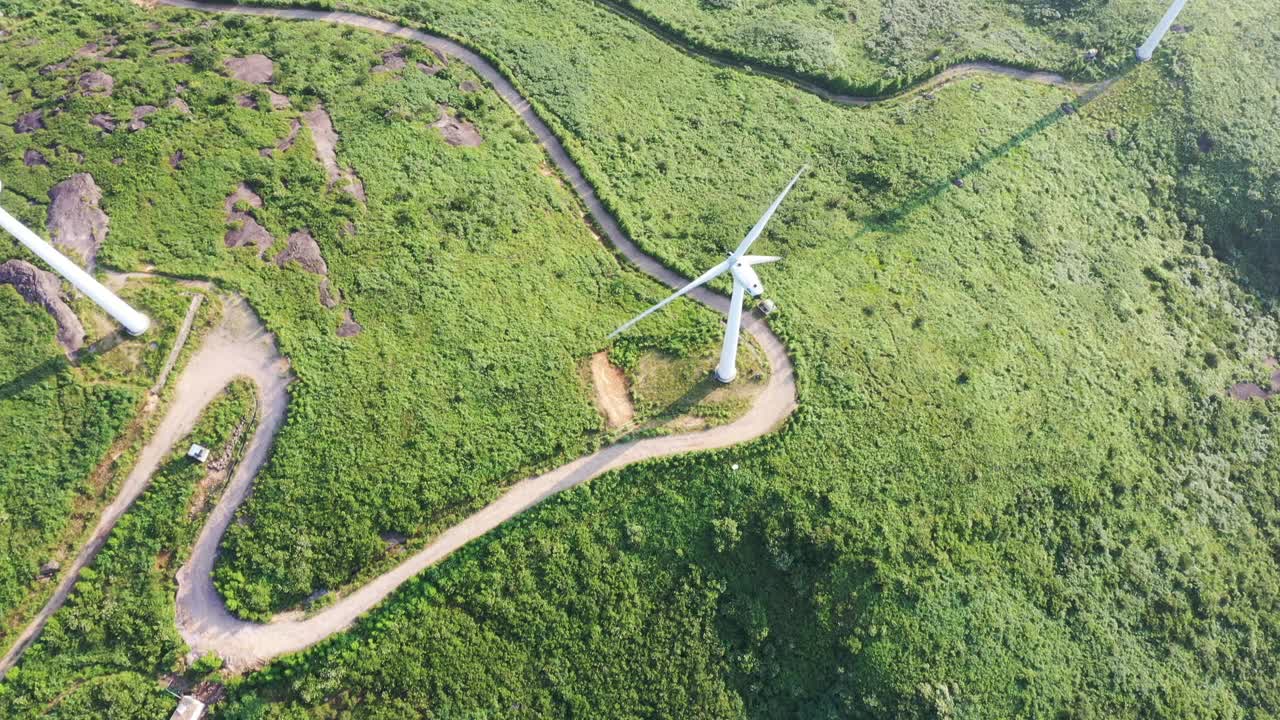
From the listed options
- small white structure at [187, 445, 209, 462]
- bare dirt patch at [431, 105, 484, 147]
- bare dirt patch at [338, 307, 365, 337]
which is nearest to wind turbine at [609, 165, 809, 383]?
bare dirt patch at [338, 307, 365, 337]

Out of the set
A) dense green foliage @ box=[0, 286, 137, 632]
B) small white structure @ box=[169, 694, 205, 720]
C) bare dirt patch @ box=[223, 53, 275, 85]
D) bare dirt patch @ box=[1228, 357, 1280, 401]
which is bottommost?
small white structure @ box=[169, 694, 205, 720]

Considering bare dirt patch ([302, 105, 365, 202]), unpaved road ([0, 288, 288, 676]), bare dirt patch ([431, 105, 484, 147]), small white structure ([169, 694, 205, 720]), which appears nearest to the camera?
small white structure ([169, 694, 205, 720])

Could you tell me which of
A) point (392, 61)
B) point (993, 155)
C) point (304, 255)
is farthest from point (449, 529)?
point (993, 155)

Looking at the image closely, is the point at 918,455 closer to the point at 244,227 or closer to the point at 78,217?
the point at 244,227

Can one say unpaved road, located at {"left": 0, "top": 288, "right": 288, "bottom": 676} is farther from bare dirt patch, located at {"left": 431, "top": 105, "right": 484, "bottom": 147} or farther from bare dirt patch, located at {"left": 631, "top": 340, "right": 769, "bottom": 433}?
bare dirt patch, located at {"left": 631, "top": 340, "right": 769, "bottom": 433}

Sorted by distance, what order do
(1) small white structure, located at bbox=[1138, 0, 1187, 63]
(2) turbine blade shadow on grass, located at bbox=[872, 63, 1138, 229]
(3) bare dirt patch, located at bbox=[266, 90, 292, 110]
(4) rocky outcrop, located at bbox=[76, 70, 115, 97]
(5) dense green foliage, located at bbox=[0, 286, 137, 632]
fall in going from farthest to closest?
(1) small white structure, located at bbox=[1138, 0, 1187, 63], (2) turbine blade shadow on grass, located at bbox=[872, 63, 1138, 229], (3) bare dirt patch, located at bbox=[266, 90, 292, 110], (4) rocky outcrop, located at bbox=[76, 70, 115, 97], (5) dense green foliage, located at bbox=[0, 286, 137, 632]

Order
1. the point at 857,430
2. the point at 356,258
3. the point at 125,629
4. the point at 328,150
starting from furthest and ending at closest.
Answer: the point at 328,150 < the point at 356,258 < the point at 857,430 < the point at 125,629

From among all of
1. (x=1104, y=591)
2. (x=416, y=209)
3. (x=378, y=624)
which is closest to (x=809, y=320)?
(x=1104, y=591)
